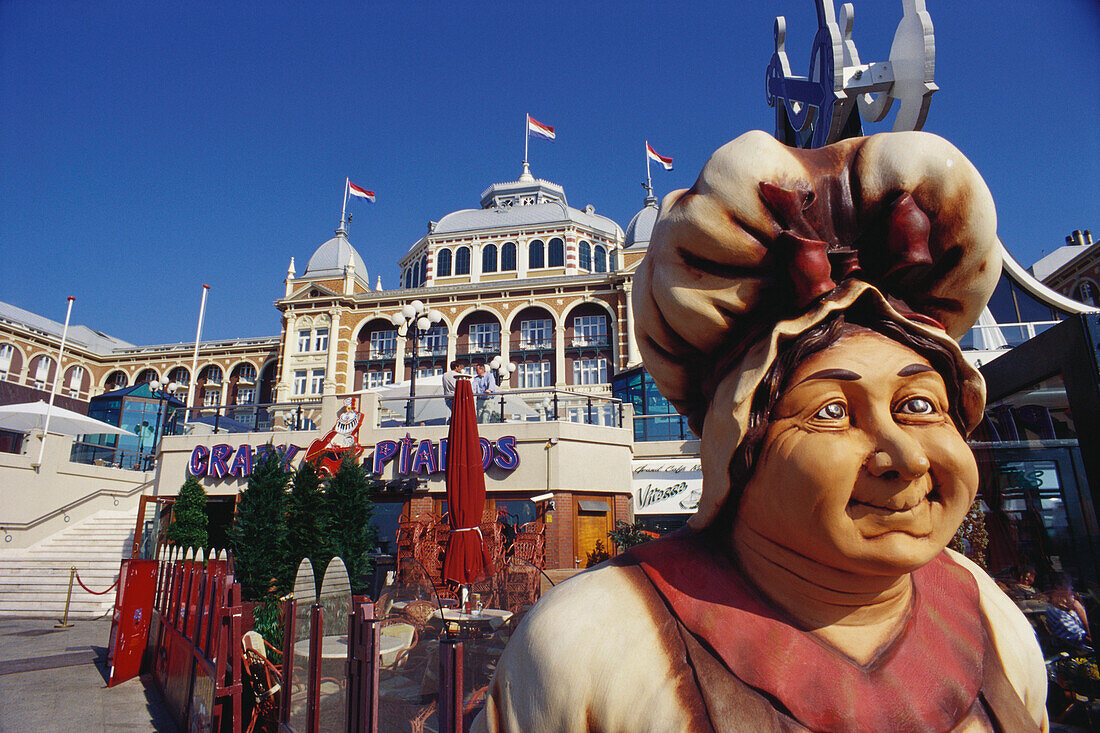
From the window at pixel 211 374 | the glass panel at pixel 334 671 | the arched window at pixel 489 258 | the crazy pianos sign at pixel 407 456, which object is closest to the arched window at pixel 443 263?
the arched window at pixel 489 258

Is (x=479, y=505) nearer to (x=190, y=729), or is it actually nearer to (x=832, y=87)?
(x=190, y=729)

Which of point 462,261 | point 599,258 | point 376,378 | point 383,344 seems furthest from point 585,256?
point 376,378

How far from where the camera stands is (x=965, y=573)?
1.32m

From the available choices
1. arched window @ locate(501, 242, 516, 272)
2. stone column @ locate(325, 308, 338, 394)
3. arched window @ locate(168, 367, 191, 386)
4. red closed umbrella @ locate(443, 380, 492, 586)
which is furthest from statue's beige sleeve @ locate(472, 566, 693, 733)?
arched window @ locate(168, 367, 191, 386)

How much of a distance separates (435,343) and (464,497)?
28774 mm

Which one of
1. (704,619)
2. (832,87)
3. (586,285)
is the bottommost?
(704,619)

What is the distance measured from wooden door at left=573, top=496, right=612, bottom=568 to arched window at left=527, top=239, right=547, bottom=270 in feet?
80.6

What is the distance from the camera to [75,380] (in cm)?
4172

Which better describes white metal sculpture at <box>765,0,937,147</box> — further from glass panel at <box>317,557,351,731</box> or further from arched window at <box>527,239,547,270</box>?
arched window at <box>527,239,547,270</box>

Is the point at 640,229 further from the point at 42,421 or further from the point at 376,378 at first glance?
the point at 42,421

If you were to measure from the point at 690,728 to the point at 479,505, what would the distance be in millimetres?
6572

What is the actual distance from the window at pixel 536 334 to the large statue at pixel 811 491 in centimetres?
3283

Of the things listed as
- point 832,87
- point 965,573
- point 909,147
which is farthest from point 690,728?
point 832,87

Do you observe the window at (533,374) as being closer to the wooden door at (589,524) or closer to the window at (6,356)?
the wooden door at (589,524)
